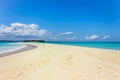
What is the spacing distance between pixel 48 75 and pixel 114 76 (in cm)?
282

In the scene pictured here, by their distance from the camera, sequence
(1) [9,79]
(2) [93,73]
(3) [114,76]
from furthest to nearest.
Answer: (2) [93,73] < (3) [114,76] < (1) [9,79]

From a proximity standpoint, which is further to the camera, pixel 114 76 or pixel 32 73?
pixel 32 73

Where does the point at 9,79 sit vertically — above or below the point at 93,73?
below

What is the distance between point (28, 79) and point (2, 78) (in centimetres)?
108

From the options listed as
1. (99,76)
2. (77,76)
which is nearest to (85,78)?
(77,76)

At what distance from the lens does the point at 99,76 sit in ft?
17.6

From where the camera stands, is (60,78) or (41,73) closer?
(60,78)

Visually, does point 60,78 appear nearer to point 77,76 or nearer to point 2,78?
point 77,76

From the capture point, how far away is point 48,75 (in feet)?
18.4

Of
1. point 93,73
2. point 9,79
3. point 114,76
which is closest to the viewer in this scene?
point 9,79

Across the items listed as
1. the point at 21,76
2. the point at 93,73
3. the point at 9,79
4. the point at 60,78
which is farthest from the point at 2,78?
the point at 93,73

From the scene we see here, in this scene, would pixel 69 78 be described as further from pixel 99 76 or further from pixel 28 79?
pixel 28 79

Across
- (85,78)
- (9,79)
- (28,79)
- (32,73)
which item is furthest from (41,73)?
(85,78)

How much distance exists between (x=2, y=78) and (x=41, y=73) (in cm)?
164
